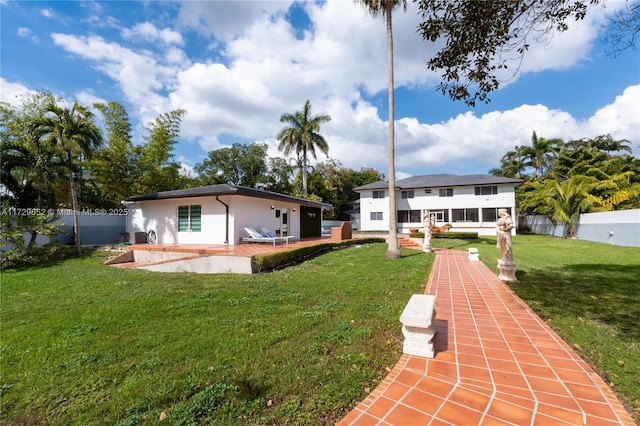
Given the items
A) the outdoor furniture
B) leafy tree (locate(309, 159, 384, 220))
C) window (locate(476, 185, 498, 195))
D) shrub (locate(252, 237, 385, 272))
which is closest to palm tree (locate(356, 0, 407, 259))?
shrub (locate(252, 237, 385, 272))

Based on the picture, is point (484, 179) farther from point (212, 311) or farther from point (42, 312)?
point (42, 312)

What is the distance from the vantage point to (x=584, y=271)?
834 cm

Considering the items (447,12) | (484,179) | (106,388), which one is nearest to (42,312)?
(106,388)

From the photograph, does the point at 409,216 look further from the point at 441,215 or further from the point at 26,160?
the point at 26,160

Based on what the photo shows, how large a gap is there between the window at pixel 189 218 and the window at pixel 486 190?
84.1 ft

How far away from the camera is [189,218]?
46.7ft

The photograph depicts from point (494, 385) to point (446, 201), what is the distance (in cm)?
2858

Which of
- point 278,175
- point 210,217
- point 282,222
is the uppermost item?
point 278,175

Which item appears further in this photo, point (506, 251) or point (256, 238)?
point (256, 238)

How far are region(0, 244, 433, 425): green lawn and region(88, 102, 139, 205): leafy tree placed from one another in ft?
47.0

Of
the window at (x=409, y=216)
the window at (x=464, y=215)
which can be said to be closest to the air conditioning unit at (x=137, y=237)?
the window at (x=409, y=216)

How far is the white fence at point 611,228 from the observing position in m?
14.8

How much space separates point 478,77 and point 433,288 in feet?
15.0

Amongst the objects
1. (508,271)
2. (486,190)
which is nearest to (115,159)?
(508,271)
